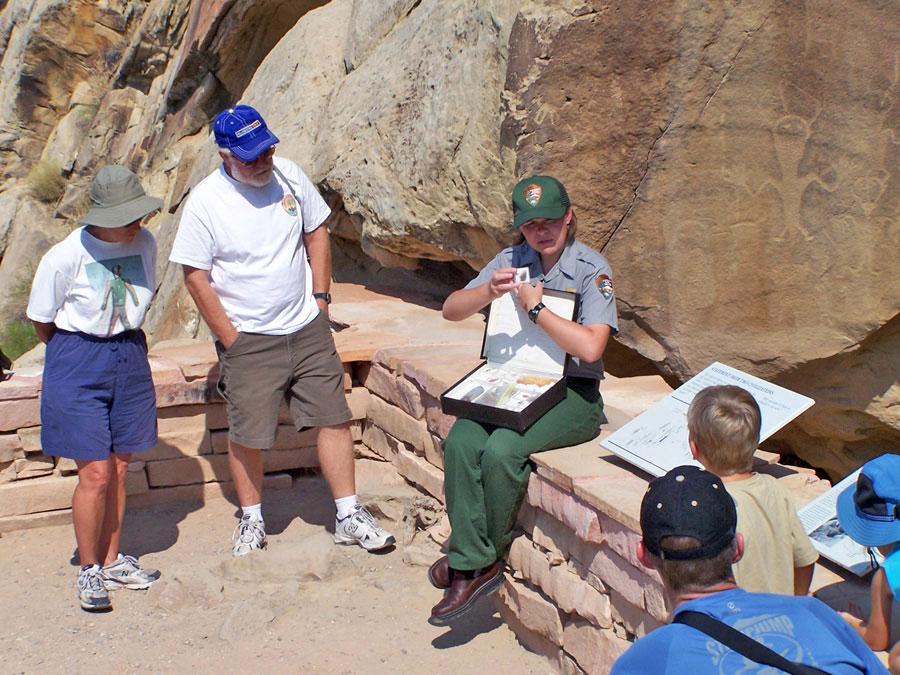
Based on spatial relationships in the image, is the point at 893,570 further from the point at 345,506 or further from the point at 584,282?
the point at 345,506

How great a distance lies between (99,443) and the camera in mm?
4133

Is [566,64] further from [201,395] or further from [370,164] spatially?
[201,395]

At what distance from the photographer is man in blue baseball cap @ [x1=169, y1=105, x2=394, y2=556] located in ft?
14.1

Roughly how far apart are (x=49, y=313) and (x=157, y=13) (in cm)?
1116

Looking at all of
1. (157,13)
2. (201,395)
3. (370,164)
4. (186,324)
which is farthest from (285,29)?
(201,395)

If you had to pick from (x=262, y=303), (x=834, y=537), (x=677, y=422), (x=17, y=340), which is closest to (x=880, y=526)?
(x=834, y=537)

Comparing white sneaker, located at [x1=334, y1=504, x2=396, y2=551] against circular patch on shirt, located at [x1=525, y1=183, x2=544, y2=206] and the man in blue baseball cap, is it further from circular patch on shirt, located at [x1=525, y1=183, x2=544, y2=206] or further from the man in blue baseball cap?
circular patch on shirt, located at [x1=525, y1=183, x2=544, y2=206]

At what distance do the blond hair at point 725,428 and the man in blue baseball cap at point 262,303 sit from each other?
2059mm

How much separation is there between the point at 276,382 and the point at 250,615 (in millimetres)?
1037

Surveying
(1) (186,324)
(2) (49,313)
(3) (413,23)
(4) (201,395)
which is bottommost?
(1) (186,324)

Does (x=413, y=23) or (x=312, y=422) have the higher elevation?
(x=413, y=23)

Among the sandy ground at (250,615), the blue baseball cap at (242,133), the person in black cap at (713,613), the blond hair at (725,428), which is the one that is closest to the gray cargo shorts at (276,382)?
the sandy ground at (250,615)

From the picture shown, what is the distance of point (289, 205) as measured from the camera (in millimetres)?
4484

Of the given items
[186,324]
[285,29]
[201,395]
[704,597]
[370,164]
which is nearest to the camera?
[704,597]
